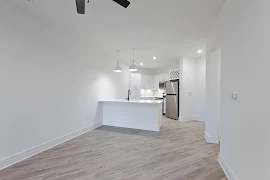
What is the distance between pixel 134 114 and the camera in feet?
15.6

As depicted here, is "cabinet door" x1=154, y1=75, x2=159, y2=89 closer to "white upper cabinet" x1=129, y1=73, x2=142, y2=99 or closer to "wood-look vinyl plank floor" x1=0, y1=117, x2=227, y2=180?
"white upper cabinet" x1=129, y1=73, x2=142, y2=99

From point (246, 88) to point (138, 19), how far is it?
224 centimetres

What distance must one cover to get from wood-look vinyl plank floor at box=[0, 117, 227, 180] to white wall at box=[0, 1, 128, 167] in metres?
0.48

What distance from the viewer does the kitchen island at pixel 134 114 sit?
14.7ft

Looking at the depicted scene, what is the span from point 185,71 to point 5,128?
5.71 m

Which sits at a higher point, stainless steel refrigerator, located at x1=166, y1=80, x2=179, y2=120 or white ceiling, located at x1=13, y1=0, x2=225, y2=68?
white ceiling, located at x1=13, y1=0, x2=225, y2=68

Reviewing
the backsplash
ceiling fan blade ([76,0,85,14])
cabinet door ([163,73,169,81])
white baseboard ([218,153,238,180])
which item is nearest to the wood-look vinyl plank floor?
white baseboard ([218,153,238,180])

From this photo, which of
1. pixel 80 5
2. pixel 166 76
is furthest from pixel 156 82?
pixel 80 5

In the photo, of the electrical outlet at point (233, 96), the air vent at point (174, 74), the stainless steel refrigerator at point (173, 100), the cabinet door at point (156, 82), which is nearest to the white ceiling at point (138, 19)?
the electrical outlet at point (233, 96)

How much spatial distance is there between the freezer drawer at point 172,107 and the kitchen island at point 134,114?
161 cm

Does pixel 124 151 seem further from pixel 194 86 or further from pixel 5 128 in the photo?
pixel 194 86

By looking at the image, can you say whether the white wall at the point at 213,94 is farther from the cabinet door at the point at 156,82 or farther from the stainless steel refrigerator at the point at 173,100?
the cabinet door at the point at 156,82

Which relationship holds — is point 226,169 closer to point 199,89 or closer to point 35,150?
point 35,150

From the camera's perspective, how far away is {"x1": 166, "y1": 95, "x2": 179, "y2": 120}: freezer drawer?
20.2ft
